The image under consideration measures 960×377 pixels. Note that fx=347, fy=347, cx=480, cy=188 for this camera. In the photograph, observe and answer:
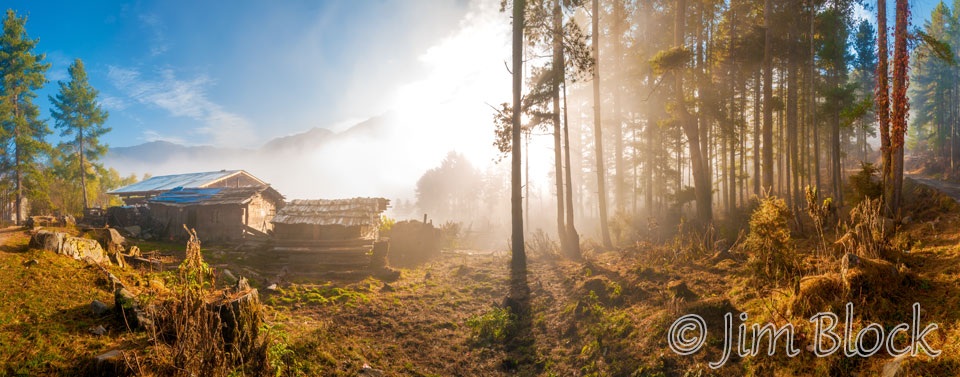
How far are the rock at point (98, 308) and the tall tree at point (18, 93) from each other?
35.2 m

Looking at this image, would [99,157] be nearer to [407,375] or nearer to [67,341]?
[67,341]

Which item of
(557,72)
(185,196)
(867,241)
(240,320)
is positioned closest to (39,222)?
(185,196)

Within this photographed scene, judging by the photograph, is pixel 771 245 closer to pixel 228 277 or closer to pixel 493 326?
pixel 493 326

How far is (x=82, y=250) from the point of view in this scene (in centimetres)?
891

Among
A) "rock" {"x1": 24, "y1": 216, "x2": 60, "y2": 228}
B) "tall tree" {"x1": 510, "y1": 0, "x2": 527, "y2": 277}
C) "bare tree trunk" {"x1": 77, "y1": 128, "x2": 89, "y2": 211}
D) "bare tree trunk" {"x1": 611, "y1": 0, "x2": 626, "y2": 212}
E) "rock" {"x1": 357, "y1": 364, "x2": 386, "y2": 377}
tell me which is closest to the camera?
"rock" {"x1": 357, "y1": 364, "x2": 386, "y2": 377}

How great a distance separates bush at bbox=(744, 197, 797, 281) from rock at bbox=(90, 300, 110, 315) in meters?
11.8

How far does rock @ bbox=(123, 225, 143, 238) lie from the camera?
19958 mm

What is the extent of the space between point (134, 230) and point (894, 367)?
30298 millimetres

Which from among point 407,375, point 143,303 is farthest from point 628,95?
point 143,303

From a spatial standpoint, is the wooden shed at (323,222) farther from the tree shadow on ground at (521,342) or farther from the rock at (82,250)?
the tree shadow on ground at (521,342)

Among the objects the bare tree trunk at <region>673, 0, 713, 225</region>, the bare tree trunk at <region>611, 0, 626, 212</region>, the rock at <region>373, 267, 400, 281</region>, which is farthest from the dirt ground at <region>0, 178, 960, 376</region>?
the bare tree trunk at <region>611, 0, 626, 212</region>

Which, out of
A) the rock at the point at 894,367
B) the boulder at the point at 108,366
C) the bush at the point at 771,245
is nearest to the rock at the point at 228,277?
the boulder at the point at 108,366

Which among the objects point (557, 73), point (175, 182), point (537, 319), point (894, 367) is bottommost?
point (537, 319)

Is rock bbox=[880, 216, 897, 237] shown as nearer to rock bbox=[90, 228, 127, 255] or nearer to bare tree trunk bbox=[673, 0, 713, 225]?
bare tree trunk bbox=[673, 0, 713, 225]
